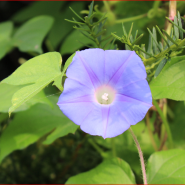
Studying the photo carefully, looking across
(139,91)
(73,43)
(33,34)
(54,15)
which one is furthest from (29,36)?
(139,91)

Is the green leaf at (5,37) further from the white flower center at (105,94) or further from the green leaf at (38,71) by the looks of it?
the white flower center at (105,94)

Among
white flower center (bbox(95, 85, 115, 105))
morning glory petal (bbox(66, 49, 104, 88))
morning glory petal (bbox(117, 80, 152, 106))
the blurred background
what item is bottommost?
the blurred background

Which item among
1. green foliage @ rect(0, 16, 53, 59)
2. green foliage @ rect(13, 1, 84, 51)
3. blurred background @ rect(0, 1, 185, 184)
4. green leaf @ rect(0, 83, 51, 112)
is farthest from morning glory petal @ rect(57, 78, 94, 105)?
green foliage @ rect(13, 1, 84, 51)

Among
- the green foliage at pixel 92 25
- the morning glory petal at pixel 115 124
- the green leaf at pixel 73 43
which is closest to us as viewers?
the morning glory petal at pixel 115 124

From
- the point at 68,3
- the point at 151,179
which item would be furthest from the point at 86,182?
the point at 68,3

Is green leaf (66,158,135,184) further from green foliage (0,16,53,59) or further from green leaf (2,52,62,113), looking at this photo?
green foliage (0,16,53,59)

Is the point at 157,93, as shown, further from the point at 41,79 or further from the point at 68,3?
the point at 68,3

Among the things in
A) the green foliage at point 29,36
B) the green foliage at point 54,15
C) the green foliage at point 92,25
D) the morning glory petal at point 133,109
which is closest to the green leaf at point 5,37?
the green foliage at point 29,36
